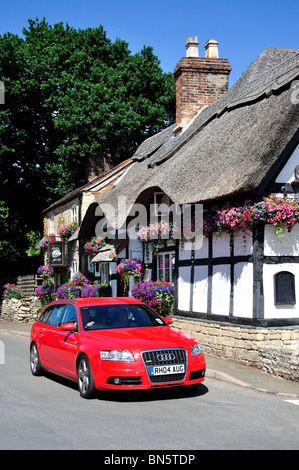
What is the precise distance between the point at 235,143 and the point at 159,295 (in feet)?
15.4

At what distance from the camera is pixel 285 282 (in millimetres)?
11531

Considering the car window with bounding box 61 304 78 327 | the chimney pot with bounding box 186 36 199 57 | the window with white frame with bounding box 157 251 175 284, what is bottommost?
the car window with bounding box 61 304 78 327

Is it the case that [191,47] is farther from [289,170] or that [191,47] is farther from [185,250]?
[289,170]

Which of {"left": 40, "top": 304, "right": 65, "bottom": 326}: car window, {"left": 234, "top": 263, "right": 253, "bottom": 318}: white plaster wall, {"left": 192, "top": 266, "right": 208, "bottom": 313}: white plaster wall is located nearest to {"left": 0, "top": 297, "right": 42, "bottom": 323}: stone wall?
{"left": 192, "top": 266, "right": 208, "bottom": 313}: white plaster wall

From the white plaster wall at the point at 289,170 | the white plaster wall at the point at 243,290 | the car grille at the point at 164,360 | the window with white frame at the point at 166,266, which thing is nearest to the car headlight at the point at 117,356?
the car grille at the point at 164,360

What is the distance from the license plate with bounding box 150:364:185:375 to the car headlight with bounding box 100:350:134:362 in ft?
1.18

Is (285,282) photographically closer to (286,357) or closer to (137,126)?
(286,357)

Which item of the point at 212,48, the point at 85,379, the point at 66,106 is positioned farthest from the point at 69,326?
the point at 66,106

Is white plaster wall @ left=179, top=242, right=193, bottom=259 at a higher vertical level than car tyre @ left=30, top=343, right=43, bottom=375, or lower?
higher

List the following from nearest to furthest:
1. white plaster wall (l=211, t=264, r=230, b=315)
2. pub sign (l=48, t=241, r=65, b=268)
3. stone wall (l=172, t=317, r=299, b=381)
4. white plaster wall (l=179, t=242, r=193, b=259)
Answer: stone wall (l=172, t=317, r=299, b=381) < white plaster wall (l=211, t=264, r=230, b=315) < white plaster wall (l=179, t=242, r=193, b=259) < pub sign (l=48, t=241, r=65, b=268)

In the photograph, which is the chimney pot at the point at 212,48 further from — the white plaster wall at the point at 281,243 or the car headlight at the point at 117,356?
the car headlight at the point at 117,356

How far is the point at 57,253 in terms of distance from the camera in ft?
84.3

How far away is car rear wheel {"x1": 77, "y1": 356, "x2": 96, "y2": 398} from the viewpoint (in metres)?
7.87

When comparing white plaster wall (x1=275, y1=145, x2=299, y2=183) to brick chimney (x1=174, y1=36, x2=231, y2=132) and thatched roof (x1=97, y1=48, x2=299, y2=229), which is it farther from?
brick chimney (x1=174, y1=36, x2=231, y2=132)
